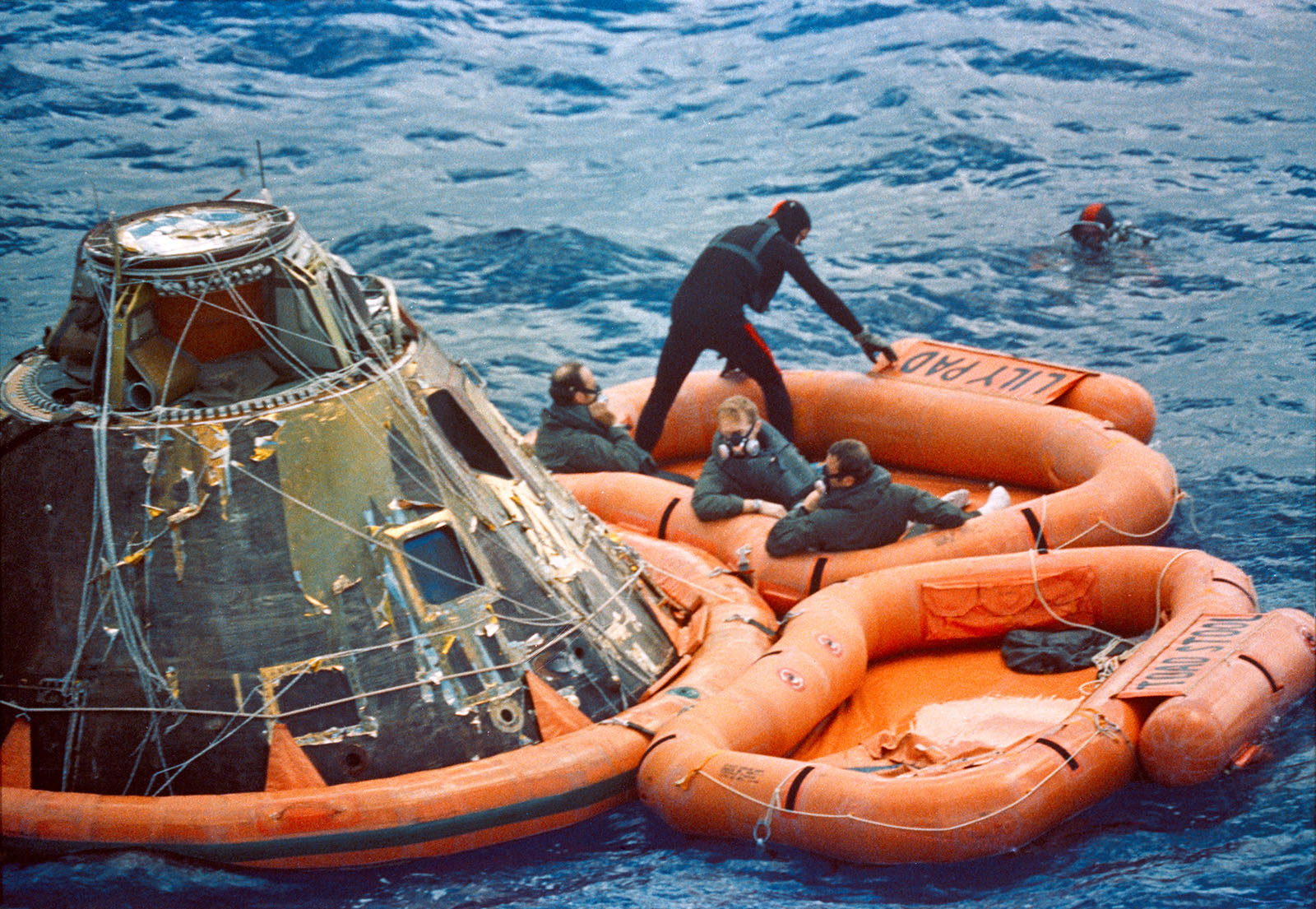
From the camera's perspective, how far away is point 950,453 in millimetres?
6945

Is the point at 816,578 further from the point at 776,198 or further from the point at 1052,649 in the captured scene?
the point at 776,198

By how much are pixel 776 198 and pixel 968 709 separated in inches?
347

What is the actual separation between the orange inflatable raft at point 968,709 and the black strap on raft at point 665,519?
44.8 inches

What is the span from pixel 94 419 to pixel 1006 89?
1304 cm

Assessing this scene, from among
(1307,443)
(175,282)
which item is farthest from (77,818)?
(1307,443)

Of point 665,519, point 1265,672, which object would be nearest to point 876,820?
point 1265,672

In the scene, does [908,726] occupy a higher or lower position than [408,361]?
lower

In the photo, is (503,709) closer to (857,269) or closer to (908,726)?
(908,726)

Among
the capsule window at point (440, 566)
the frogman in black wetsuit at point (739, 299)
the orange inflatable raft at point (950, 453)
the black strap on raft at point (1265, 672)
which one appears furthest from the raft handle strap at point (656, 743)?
the frogman in black wetsuit at point (739, 299)

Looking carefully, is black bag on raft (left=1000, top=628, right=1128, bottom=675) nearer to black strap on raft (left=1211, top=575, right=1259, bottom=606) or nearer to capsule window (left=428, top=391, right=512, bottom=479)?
black strap on raft (left=1211, top=575, right=1259, bottom=606)

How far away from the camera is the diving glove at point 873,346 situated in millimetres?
7141

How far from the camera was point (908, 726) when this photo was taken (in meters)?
4.84

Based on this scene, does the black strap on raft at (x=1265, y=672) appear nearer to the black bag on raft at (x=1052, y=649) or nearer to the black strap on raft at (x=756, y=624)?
the black bag on raft at (x=1052, y=649)

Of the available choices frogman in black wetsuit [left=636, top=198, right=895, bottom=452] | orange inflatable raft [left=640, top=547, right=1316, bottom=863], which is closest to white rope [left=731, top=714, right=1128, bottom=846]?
orange inflatable raft [left=640, top=547, right=1316, bottom=863]
